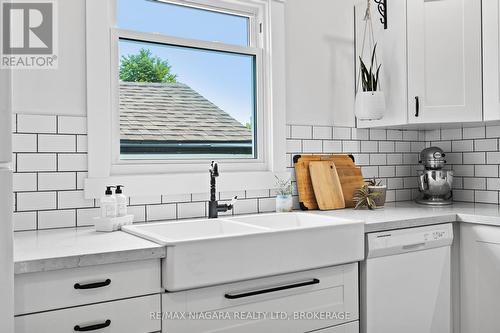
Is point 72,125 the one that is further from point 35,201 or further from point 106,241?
point 106,241

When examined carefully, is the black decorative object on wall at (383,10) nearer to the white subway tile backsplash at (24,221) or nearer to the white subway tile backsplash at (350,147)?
the white subway tile backsplash at (350,147)

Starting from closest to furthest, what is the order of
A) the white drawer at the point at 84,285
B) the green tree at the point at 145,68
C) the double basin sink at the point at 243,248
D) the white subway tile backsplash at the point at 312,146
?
the white drawer at the point at 84,285 → the double basin sink at the point at 243,248 → the green tree at the point at 145,68 → the white subway tile backsplash at the point at 312,146

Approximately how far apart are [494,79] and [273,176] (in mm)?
1364

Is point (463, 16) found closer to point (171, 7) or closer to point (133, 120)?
point (171, 7)

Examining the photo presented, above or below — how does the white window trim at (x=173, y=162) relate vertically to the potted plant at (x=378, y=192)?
above

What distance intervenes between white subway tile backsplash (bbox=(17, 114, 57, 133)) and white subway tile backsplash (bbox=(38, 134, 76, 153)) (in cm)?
3

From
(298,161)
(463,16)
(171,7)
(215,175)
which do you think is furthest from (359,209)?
(171,7)

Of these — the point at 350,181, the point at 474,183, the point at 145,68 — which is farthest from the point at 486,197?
the point at 145,68

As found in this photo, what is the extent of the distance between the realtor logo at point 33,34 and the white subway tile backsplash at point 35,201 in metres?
0.57

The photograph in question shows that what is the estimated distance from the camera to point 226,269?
1740 millimetres

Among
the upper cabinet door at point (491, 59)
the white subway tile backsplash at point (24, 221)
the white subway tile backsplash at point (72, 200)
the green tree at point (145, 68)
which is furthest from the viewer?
the upper cabinet door at point (491, 59)

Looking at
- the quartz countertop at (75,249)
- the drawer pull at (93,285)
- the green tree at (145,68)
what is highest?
the green tree at (145,68)

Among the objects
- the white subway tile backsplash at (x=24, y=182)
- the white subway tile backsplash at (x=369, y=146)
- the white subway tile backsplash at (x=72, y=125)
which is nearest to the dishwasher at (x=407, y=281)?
the white subway tile backsplash at (x=369, y=146)

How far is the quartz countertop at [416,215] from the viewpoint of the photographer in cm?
229
